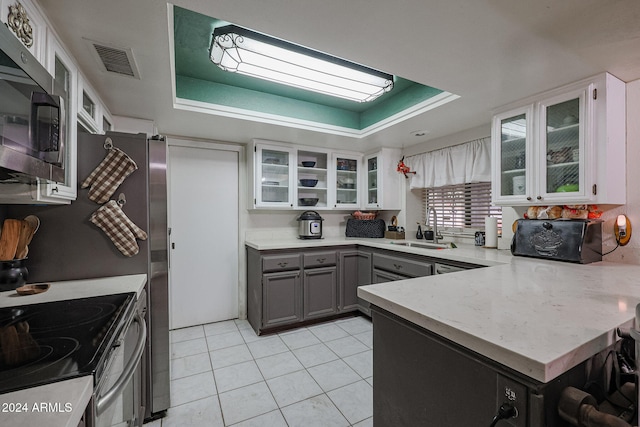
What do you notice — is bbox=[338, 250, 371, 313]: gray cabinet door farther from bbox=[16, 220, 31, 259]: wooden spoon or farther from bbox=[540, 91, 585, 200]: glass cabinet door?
bbox=[16, 220, 31, 259]: wooden spoon

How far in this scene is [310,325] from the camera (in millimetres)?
3115

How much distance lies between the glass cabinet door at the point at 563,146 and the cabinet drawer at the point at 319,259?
201 centimetres

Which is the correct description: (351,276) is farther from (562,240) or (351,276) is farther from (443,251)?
(562,240)

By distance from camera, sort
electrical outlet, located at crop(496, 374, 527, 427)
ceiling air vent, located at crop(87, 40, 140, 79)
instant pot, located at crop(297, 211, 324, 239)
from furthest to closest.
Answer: instant pot, located at crop(297, 211, 324, 239) → ceiling air vent, located at crop(87, 40, 140, 79) → electrical outlet, located at crop(496, 374, 527, 427)

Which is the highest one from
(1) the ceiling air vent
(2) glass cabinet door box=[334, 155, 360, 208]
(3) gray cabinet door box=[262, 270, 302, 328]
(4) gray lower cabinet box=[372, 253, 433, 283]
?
(1) the ceiling air vent

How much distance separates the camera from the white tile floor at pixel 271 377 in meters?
1.74

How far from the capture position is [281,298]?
2.92 m

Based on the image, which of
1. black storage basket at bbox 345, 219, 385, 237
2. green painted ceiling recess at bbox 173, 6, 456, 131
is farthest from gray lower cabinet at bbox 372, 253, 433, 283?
green painted ceiling recess at bbox 173, 6, 456, 131

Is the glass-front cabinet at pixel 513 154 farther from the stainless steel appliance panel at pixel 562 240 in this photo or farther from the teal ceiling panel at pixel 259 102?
the teal ceiling panel at pixel 259 102

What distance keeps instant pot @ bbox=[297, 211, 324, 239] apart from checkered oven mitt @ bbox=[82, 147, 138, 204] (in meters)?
2.03

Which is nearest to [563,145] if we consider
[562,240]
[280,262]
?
[562,240]

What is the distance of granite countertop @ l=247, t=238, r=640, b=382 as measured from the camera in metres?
0.68

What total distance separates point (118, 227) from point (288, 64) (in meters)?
1.50

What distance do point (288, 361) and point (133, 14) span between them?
251cm
